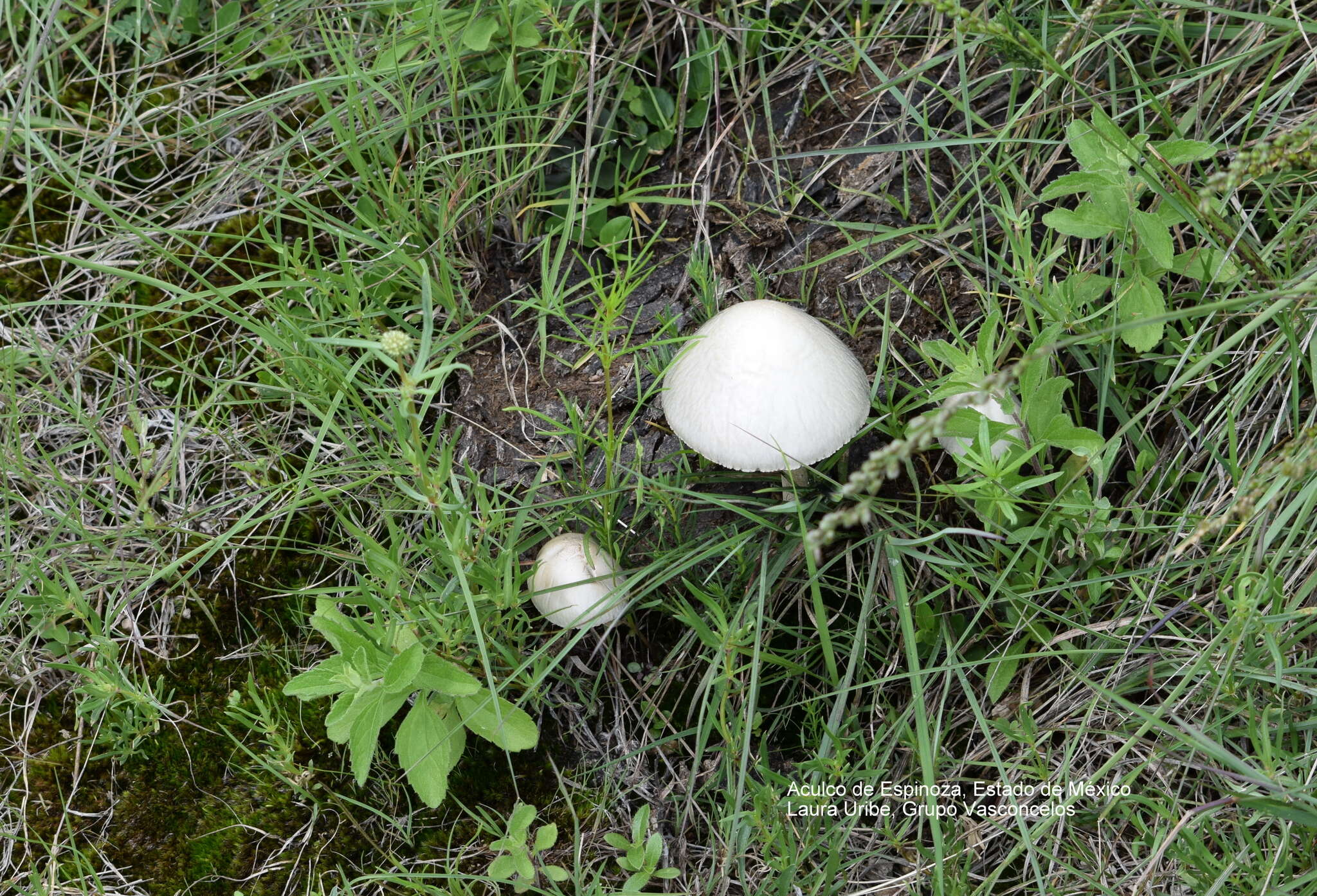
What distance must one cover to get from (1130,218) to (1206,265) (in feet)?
0.74

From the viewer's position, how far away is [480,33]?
8.14 ft

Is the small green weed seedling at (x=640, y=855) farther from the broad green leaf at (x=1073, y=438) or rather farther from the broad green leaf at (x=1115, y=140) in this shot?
the broad green leaf at (x=1115, y=140)

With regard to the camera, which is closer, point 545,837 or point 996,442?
point 996,442

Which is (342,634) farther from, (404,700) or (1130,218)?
(1130,218)

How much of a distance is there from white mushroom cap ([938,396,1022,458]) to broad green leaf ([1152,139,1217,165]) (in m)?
0.63

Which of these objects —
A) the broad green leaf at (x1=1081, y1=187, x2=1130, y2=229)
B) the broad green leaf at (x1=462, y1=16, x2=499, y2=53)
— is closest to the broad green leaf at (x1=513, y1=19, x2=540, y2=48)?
the broad green leaf at (x1=462, y1=16, x2=499, y2=53)

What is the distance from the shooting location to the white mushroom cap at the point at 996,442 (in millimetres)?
2061

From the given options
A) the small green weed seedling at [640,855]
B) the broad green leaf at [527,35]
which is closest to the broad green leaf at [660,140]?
the broad green leaf at [527,35]

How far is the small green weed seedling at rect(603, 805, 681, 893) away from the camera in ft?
6.75

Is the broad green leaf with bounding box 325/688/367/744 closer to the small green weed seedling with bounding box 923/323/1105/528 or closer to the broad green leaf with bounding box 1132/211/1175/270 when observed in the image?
the small green weed seedling with bounding box 923/323/1105/528

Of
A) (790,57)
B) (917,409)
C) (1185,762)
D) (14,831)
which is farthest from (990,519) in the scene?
(14,831)

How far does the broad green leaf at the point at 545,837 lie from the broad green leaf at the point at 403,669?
51 centimetres

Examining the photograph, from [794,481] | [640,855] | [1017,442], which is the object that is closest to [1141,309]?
[1017,442]

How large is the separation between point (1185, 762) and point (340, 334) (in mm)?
2193
